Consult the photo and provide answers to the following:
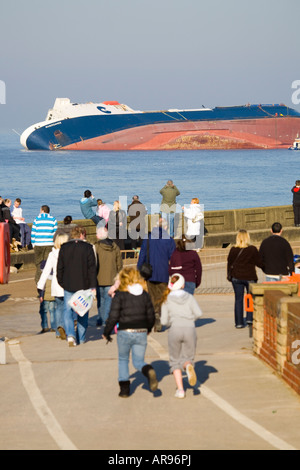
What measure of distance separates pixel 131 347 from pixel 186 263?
295cm

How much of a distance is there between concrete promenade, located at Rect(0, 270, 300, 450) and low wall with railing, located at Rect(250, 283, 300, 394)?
0.15 m

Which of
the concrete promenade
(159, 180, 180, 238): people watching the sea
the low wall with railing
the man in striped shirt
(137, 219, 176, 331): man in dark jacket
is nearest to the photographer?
the concrete promenade

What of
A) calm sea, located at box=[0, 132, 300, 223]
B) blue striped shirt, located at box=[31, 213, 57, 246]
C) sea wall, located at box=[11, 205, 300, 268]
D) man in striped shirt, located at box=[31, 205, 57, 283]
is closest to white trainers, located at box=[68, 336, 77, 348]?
man in striped shirt, located at box=[31, 205, 57, 283]

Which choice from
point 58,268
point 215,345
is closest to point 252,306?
point 215,345

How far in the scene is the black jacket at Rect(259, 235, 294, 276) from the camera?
12023 millimetres

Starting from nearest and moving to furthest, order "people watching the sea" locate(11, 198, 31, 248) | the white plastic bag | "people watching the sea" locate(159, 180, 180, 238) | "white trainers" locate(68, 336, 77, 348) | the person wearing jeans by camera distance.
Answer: the white plastic bag, "white trainers" locate(68, 336, 77, 348), the person wearing jeans, "people watching the sea" locate(11, 198, 31, 248), "people watching the sea" locate(159, 180, 180, 238)

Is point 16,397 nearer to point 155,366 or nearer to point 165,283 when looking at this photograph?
point 155,366

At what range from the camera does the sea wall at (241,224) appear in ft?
79.6

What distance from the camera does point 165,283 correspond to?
1167cm

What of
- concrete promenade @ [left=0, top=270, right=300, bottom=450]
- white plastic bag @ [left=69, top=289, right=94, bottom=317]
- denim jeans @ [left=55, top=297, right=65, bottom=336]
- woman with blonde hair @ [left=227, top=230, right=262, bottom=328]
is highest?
woman with blonde hair @ [left=227, top=230, right=262, bottom=328]

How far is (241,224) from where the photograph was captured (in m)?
25.8

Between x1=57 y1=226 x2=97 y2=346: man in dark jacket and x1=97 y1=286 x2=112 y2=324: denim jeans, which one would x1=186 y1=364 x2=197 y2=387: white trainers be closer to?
x1=57 y1=226 x2=97 y2=346: man in dark jacket

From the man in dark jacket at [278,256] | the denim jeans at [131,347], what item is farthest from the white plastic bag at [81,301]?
the man in dark jacket at [278,256]

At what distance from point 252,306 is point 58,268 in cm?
244
